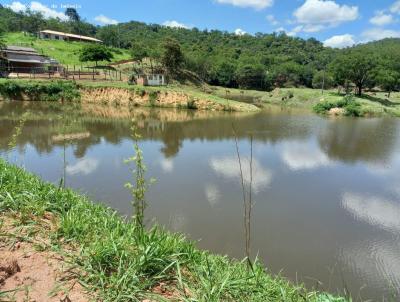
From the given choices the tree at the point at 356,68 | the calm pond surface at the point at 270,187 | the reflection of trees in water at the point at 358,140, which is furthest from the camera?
the tree at the point at 356,68

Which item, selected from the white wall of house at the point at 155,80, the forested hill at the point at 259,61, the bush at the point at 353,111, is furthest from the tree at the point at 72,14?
the bush at the point at 353,111

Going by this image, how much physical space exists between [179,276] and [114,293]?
79cm

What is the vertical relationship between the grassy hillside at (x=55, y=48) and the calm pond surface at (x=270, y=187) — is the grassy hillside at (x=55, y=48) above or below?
above

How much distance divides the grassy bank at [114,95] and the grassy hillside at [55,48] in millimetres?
25501

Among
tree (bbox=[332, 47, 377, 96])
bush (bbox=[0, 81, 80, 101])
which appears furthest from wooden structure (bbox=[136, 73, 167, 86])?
tree (bbox=[332, 47, 377, 96])

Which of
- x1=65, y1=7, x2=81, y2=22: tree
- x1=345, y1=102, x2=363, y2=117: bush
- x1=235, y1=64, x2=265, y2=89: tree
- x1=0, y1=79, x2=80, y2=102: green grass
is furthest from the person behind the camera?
x1=65, y1=7, x2=81, y2=22: tree

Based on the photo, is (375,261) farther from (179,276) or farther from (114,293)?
(114,293)

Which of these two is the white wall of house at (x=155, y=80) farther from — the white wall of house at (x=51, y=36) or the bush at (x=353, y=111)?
the white wall of house at (x=51, y=36)

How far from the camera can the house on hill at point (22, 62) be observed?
49062 millimetres

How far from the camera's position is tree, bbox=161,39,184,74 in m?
58.2

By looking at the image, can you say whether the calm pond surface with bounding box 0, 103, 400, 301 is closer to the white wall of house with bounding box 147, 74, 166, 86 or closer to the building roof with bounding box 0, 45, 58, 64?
the white wall of house with bounding box 147, 74, 166, 86

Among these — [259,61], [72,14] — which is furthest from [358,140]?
[72,14]

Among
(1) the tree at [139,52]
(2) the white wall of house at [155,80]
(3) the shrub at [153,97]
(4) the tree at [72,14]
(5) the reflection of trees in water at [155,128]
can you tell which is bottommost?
(5) the reflection of trees in water at [155,128]

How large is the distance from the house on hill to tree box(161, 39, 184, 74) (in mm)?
17918
